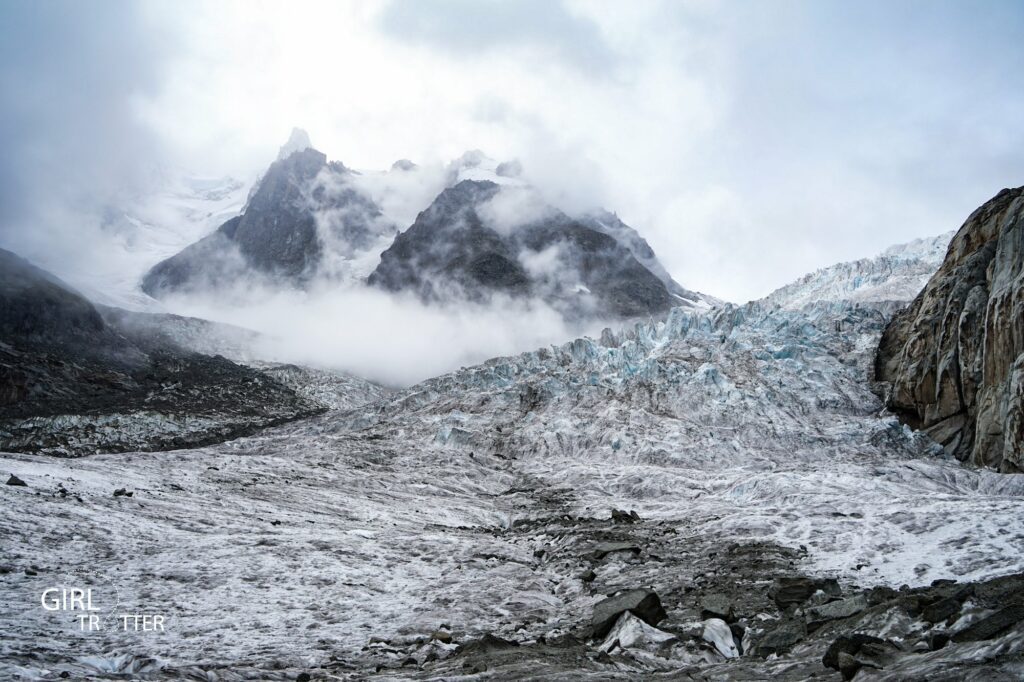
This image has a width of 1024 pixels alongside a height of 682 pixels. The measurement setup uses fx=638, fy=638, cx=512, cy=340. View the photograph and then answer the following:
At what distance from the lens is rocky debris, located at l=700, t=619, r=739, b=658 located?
13.2 m

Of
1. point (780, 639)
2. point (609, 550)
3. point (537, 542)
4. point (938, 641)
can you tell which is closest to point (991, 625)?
point (938, 641)

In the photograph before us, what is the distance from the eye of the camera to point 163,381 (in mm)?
88000

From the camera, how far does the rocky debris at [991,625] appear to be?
30.1 ft

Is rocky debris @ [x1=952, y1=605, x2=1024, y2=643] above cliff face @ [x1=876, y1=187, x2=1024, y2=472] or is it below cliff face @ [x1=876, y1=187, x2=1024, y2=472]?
below

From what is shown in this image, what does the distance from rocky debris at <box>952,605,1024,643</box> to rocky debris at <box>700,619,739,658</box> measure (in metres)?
4.71

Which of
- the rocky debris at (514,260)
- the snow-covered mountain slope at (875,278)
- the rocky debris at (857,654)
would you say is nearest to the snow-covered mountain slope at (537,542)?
the rocky debris at (857,654)

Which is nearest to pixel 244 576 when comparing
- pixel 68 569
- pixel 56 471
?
pixel 68 569

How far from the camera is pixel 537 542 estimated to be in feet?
79.7

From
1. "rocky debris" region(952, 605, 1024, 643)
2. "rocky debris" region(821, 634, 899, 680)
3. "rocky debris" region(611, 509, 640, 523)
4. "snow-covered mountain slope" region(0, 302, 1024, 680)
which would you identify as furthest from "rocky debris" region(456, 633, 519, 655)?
"rocky debris" region(611, 509, 640, 523)

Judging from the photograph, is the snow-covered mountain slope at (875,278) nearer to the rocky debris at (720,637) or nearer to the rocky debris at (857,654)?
Answer: the rocky debris at (720,637)

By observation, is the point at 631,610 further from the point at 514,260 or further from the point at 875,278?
the point at 514,260

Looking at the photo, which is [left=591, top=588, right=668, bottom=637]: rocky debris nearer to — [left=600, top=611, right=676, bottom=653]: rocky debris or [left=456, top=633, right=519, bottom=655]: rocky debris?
[left=600, top=611, right=676, bottom=653]: rocky debris

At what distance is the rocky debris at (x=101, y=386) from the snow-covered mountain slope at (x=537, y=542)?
21207 millimetres

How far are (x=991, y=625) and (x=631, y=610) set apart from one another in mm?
6918
